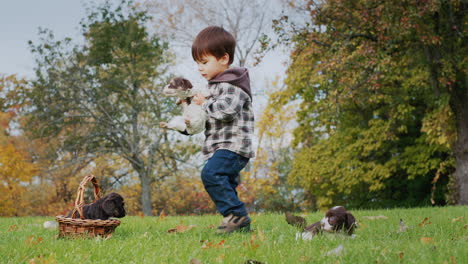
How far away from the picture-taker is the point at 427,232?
150 inches

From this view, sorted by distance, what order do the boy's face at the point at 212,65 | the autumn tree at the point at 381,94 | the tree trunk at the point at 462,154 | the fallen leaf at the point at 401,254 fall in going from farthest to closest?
the tree trunk at the point at 462,154
the autumn tree at the point at 381,94
the boy's face at the point at 212,65
the fallen leaf at the point at 401,254

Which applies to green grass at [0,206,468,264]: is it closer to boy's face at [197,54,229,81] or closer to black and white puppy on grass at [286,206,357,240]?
black and white puppy on grass at [286,206,357,240]

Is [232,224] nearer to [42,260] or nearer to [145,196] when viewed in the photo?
[42,260]

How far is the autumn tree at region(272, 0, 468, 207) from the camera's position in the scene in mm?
9750

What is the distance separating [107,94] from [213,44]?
1415cm

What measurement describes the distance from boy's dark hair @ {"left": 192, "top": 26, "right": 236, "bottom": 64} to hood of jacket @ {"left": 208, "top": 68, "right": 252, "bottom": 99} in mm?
176

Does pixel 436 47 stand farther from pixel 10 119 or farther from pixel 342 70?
pixel 10 119

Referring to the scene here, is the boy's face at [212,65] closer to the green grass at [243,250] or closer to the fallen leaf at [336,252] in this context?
the green grass at [243,250]

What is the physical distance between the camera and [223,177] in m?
3.83

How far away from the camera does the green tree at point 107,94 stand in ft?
55.6

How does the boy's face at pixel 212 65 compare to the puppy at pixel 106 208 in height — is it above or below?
above

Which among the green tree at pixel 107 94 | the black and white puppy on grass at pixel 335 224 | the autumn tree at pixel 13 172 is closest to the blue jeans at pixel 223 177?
the black and white puppy on grass at pixel 335 224

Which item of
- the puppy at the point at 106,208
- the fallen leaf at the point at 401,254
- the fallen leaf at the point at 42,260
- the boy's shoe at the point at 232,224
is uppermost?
→ the puppy at the point at 106,208

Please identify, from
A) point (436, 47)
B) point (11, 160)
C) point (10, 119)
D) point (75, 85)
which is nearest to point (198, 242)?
point (436, 47)
